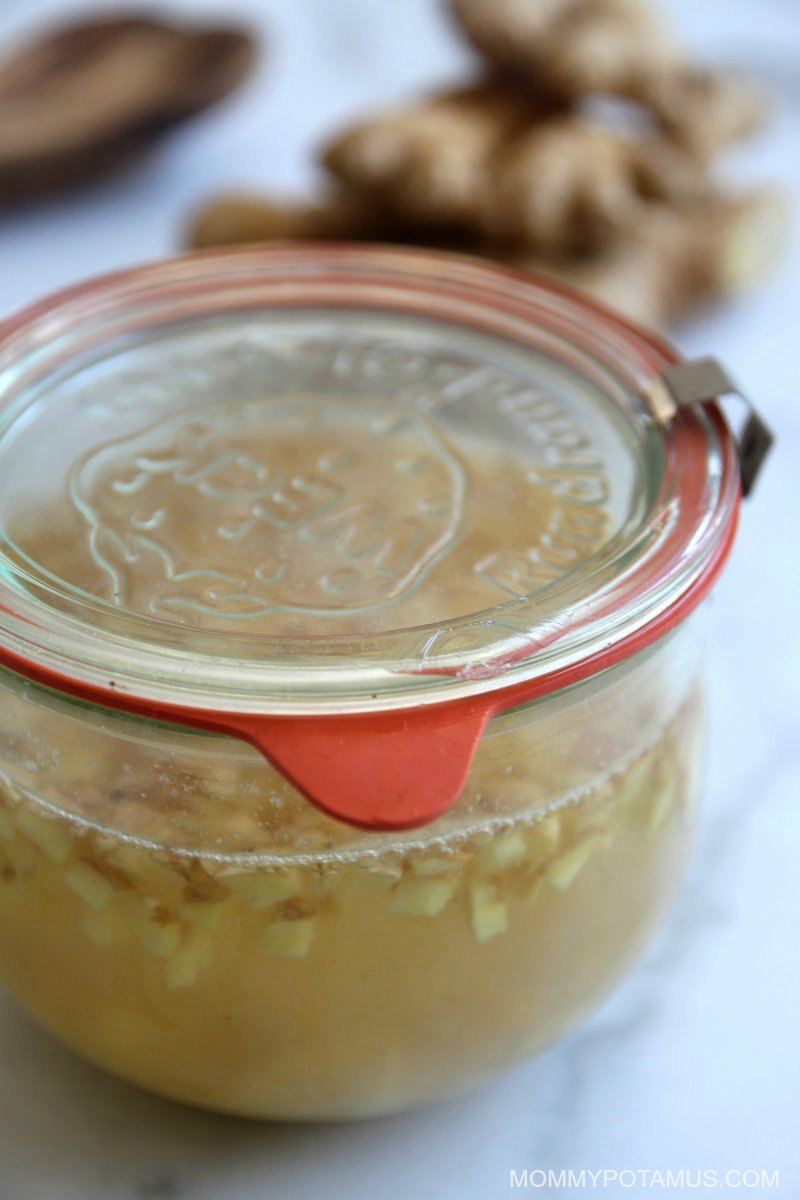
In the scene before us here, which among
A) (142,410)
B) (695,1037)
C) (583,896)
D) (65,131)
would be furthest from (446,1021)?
(65,131)

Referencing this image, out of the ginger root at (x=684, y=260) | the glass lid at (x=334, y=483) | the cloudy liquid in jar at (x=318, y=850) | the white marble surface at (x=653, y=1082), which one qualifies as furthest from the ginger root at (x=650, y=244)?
the cloudy liquid in jar at (x=318, y=850)

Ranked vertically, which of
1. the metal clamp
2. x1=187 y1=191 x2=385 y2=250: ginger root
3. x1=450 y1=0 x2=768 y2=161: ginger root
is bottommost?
the metal clamp

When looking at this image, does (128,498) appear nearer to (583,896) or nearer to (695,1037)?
(583,896)

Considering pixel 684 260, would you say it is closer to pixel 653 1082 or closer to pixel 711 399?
pixel 711 399

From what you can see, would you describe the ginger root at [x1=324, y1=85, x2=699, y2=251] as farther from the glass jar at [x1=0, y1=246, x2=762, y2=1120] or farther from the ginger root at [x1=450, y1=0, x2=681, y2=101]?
the glass jar at [x1=0, y1=246, x2=762, y2=1120]

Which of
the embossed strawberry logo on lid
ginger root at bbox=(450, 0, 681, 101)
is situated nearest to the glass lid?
the embossed strawberry logo on lid

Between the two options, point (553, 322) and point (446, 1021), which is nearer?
point (446, 1021)

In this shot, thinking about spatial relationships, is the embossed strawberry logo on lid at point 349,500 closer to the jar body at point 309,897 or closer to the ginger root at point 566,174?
the jar body at point 309,897
